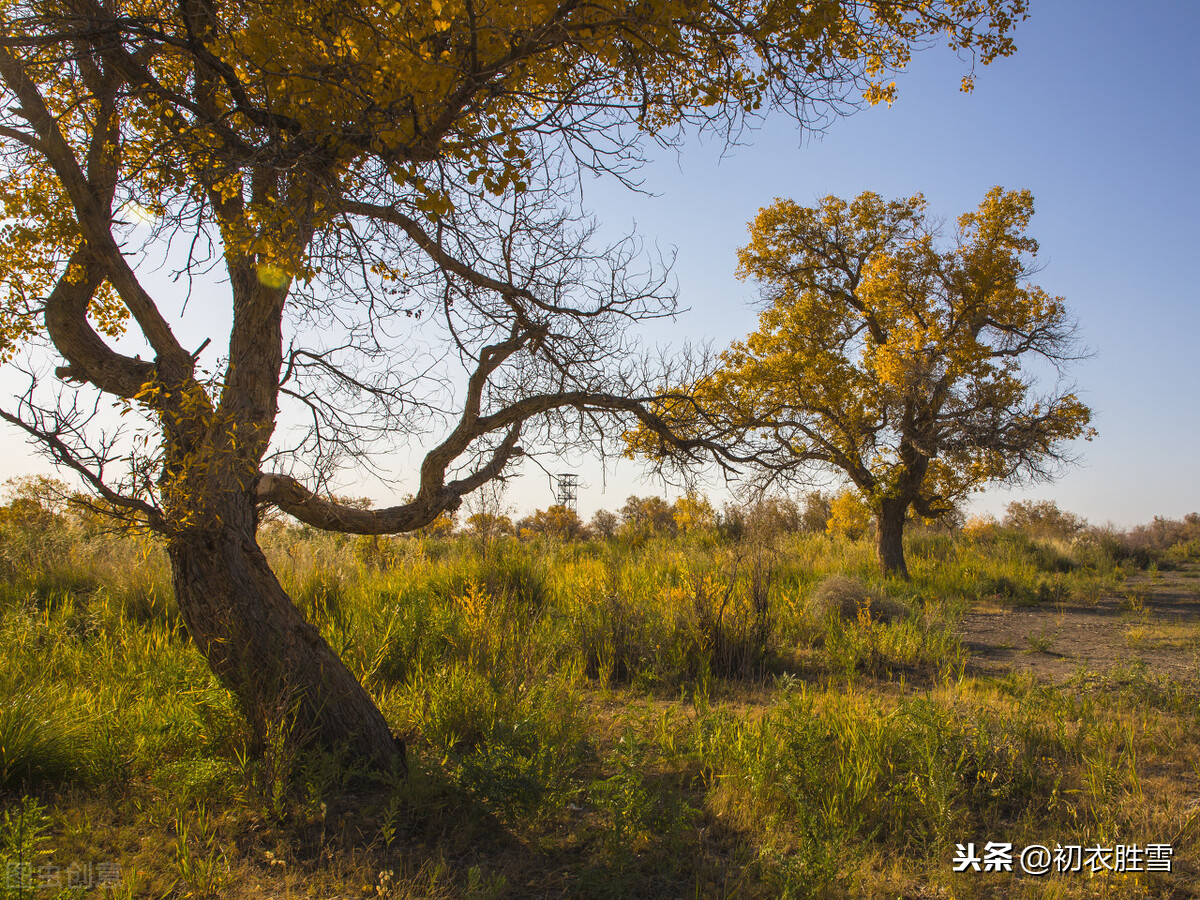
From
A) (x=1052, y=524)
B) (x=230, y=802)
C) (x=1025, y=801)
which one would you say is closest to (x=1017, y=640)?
(x=1025, y=801)

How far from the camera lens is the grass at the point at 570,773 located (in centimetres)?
297

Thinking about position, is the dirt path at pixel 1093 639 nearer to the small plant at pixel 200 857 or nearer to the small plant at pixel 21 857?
the small plant at pixel 200 857

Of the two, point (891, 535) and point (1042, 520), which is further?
point (1042, 520)

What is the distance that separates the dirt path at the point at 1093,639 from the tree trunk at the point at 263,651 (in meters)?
5.47

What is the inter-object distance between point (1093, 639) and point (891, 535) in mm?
5016

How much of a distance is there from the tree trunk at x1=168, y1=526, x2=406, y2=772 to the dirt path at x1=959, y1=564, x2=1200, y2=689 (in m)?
5.47

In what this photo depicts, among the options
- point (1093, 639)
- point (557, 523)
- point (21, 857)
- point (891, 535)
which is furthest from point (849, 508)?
point (21, 857)

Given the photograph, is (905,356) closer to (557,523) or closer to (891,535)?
(891,535)

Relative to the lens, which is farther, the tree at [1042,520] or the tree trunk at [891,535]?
the tree at [1042,520]

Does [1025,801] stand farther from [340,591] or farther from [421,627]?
[340,591]

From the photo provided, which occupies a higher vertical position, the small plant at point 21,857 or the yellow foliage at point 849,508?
the yellow foliage at point 849,508

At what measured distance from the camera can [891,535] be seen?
43.2 feet

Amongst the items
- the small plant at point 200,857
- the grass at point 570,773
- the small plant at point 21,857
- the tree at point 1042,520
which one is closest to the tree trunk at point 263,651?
the grass at point 570,773

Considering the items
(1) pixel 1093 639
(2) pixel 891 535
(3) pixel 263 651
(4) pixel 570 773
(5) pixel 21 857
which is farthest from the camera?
(2) pixel 891 535
